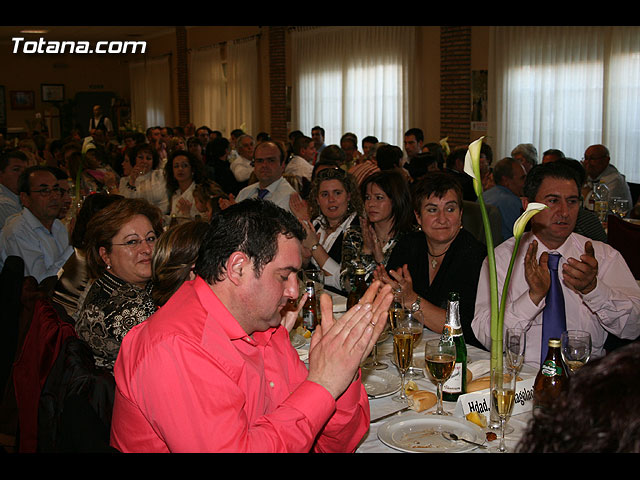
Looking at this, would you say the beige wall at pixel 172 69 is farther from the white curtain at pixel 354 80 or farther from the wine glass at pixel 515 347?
the wine glass at pixel 515 347

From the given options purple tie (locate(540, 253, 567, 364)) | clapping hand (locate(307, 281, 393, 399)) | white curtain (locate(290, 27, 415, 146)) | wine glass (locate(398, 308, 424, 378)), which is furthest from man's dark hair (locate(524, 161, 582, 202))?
white curtain (locate(290, 27, 415, 146))

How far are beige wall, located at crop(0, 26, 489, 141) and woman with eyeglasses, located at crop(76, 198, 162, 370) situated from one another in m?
7.44

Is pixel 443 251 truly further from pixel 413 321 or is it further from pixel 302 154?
pixel 302 154

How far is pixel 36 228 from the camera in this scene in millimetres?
4336

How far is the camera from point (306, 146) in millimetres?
9719

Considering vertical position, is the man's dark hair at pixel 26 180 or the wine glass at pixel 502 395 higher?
the man's dark hair at pixel 26 180

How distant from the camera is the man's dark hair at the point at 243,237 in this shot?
5.09 ft

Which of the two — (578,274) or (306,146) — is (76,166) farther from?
(578,274)

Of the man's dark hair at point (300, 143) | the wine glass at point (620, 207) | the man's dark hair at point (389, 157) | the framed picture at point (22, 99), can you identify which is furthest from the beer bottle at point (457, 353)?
the framed picture at point (22, 99)

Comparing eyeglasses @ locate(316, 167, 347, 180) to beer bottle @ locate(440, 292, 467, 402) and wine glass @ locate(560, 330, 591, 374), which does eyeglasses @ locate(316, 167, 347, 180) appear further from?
wine glass @ locate(560, 330, 591, 374)

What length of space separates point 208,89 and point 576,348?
16318mm

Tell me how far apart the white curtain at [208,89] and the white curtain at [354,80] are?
11.8ft

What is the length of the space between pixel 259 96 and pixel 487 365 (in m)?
13.4
